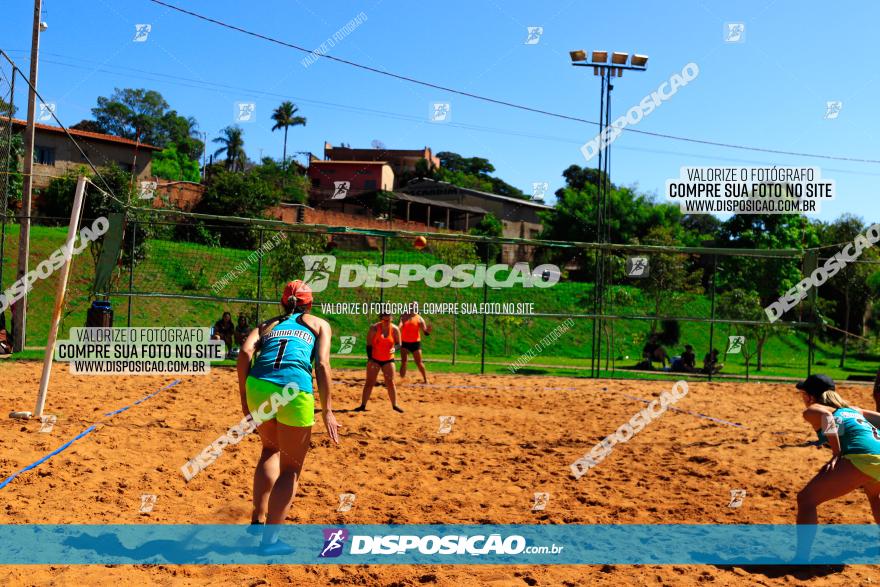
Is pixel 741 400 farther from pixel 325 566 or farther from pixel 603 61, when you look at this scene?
pixel 325 566

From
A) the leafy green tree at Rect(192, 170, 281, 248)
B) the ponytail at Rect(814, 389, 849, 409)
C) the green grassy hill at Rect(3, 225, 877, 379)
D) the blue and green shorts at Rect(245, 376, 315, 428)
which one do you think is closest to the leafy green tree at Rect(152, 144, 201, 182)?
the leafy green tree at Rect(192, 170, 281, 248)

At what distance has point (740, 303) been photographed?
2244 cm

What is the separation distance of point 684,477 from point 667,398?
6176 mm

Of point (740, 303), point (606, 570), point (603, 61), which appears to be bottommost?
point (606, 570)

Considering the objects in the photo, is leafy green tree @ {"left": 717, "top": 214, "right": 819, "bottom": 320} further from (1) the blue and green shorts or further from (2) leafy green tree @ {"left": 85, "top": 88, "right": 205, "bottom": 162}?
(2) leafy green tree @ {"left": 85, "top": 88, "right": 205, "bottom": 162}

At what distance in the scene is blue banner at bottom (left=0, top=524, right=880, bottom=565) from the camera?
4.73 metres

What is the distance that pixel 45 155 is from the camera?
38.3 metres

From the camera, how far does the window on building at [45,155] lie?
3797cm

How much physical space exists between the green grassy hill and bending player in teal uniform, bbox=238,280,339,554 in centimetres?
1643

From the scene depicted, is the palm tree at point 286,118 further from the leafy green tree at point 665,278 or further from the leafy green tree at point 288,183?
the leafy green tree at point 665,278

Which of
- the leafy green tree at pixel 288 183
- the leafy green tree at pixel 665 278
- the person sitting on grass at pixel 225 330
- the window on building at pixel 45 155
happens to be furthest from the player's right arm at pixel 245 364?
the leafy green tree at pixel 288 183

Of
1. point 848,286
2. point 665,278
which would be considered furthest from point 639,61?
point 848,286

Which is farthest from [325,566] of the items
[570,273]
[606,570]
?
[570,273]

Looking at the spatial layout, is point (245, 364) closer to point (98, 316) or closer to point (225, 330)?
point (98, 316)
